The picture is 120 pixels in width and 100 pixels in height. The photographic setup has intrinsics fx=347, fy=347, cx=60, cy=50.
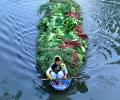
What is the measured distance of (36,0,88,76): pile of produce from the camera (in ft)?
61.3

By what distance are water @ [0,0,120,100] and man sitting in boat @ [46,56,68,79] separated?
2.84ft

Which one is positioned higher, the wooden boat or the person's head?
the person's head

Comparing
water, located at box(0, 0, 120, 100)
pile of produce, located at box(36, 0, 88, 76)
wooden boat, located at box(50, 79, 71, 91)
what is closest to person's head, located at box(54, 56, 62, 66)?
wooden boat, located at box(50, 79, 71, 91)

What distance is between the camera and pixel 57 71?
17094 millimetres

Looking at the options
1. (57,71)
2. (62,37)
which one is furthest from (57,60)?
(62,37)

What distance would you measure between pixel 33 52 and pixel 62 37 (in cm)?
195

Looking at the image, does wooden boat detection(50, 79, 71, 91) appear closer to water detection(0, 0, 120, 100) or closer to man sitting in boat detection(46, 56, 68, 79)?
man sitting in boat detection(46, 56, 68, 79)

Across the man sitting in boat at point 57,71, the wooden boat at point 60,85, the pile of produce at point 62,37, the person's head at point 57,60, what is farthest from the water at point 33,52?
the person's head at point 57,60

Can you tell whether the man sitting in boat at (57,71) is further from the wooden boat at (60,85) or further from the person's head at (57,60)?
the wooden boat at (60,85)

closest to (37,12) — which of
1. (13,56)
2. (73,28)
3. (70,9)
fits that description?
(70,9)

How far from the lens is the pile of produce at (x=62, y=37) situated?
61.3ft

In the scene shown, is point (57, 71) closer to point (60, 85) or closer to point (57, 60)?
point (57, 60)

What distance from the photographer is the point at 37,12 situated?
2595 cm

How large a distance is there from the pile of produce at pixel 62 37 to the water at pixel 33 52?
61 centimetres
